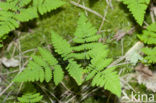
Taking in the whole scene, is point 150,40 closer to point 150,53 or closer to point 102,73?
point 150,53

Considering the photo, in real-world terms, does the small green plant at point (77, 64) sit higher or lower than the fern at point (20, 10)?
lower

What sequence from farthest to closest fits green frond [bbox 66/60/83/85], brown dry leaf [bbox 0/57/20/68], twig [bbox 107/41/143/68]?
brown dry leaf [bbox 0/57/20/68] → twig [bbox 107/41/143/68] → green frond [bbox 66/60/83/85]

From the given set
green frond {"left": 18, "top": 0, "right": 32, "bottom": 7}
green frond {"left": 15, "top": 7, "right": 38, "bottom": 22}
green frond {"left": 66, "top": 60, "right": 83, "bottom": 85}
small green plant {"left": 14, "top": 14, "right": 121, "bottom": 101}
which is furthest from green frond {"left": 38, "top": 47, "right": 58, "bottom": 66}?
green frond {"left": 18, "top": 0, "right": 32, "bottom": 7}

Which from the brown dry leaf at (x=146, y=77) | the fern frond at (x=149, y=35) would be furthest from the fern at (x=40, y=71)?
the fern frond at (x=149, y=35)

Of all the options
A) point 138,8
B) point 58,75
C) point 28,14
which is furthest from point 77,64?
point 138,8

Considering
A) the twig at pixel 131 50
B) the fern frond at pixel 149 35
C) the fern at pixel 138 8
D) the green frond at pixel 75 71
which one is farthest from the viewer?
the twig at pixel 131 50

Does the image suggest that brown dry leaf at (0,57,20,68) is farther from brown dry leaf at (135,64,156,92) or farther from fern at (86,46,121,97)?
brown dry leaf at (135,64,156,92)

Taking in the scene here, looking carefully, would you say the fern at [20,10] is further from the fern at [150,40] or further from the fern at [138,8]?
the fern at [150,40]
